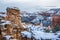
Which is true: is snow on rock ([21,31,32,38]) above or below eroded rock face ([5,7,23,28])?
below

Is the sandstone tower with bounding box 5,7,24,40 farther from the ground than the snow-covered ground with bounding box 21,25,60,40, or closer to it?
farther from the ground

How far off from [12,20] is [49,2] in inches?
23.2

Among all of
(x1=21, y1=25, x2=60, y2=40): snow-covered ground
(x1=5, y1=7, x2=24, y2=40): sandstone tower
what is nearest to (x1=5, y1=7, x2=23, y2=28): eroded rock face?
(x1=5, y1=7, x2=24, y2=40): sandstone tower

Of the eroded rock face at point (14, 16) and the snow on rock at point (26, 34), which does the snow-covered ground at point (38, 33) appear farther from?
the eroded rock face at point (14, 16)

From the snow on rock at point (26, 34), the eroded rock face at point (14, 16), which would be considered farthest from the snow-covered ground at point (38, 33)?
the eroded rock face at point (14, 16)

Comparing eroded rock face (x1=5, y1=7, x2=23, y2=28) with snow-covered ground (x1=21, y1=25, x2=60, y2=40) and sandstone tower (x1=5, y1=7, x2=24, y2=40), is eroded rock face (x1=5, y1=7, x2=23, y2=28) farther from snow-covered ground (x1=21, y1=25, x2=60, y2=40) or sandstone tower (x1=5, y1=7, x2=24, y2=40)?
snow-covered ground (x1=21, y1=25, x2=60, y2=40)

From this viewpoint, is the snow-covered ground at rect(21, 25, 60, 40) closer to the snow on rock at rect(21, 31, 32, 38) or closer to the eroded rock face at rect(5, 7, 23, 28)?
the snow on rock at rect(21, 31, 32, 38)

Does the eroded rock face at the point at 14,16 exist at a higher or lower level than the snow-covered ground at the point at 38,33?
higher

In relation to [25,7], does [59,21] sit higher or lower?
lower

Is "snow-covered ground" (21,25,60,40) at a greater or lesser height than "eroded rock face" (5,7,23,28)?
lesser

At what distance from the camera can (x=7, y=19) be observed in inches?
86.7

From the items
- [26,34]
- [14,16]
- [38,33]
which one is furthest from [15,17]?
[38,33]

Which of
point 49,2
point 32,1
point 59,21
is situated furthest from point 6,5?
point 59,21

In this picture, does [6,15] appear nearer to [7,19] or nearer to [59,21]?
[7,19]
